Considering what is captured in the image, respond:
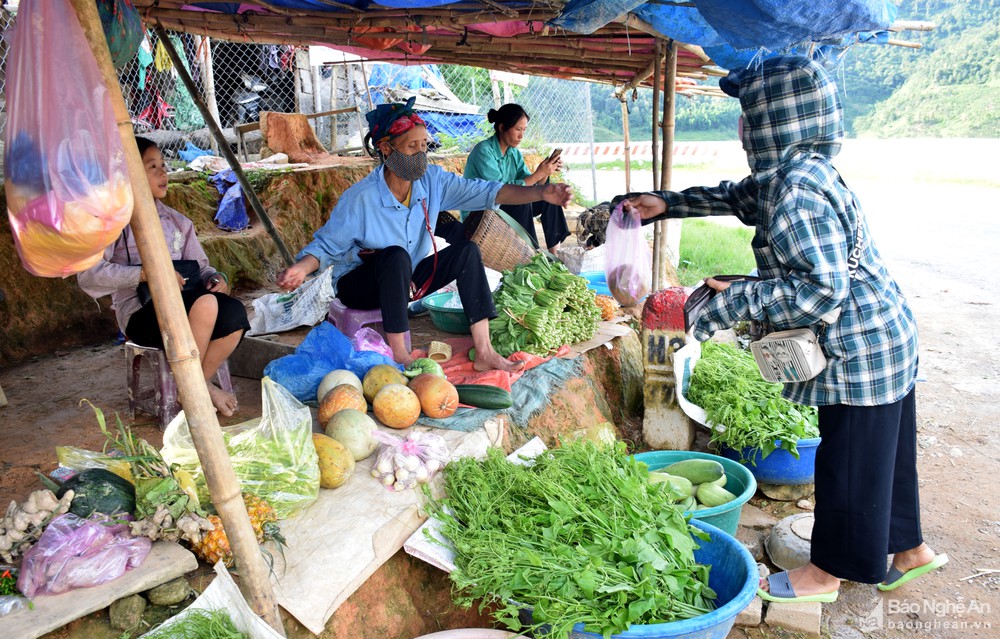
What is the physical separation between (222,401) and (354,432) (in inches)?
39.8

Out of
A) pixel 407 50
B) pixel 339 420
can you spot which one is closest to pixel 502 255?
pixel 407 50

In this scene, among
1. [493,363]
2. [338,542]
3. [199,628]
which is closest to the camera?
[199,628]

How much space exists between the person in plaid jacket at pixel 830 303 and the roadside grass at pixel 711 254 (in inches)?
248

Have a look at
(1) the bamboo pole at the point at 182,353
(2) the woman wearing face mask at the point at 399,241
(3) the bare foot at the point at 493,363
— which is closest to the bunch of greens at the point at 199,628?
(1) the bamboo pole at the point at 182,353

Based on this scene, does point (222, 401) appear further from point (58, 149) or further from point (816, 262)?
point (816, 262)

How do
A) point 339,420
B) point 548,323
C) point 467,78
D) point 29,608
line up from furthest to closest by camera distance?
point 467,78 → point 548,323 → point 339,420 → point 29,608

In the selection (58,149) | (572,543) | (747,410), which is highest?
(58,149)

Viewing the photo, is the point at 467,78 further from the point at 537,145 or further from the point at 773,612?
the point at 773,612

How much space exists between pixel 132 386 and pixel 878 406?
3472mm

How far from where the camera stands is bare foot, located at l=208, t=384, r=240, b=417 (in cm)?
369

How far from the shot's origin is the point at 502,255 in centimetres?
520

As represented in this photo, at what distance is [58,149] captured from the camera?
165 cm

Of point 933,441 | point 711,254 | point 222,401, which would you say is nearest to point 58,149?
point 222,401

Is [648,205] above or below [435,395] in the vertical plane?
above
